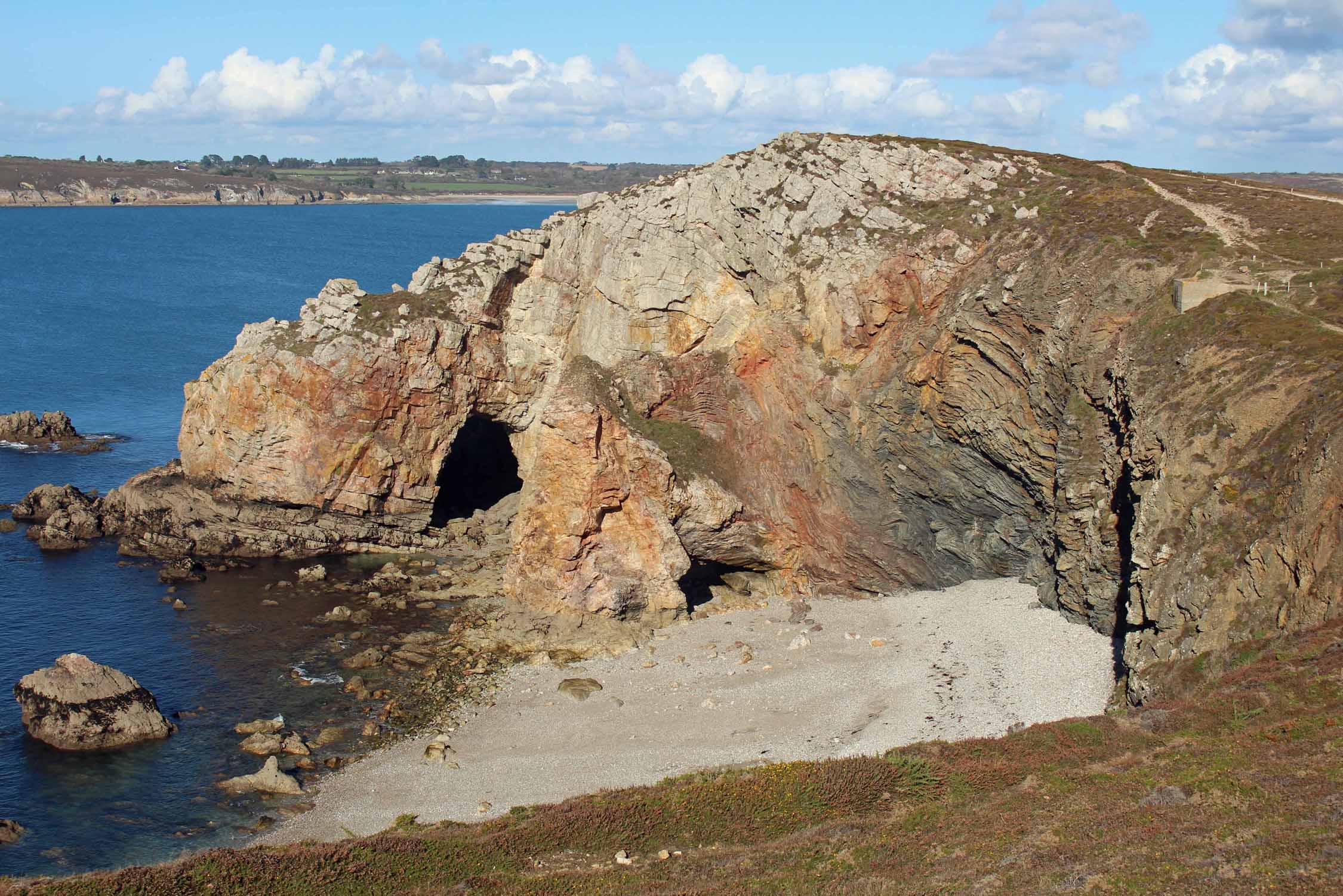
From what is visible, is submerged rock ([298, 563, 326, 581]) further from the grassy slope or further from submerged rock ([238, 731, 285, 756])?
the grassy slope

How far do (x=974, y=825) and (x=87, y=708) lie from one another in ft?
98.2

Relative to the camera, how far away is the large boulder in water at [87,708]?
35.6 meters

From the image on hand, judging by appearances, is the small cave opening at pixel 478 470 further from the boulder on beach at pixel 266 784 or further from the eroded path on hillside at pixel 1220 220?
the eroded path on hillside at pixel 1220 220

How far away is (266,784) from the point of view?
33.3m

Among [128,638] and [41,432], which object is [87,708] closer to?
[128,638]

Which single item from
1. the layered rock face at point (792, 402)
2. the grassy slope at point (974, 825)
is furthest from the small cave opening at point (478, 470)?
the grassy slope at point (974, 825)

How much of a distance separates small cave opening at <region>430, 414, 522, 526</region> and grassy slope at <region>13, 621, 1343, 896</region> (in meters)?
32.1

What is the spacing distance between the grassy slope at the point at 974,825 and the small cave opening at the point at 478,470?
105ft

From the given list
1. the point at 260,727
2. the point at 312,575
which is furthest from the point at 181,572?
the point at 260,727

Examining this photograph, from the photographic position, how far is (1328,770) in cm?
2044

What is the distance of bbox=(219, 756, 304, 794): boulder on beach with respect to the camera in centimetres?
3325

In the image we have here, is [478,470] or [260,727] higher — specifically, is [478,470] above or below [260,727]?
above

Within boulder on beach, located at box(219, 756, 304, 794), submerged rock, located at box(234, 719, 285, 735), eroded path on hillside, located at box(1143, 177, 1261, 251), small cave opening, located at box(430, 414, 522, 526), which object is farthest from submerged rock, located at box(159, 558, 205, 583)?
eroded path on hillside, located at box(1143, 177, 1261, 251)

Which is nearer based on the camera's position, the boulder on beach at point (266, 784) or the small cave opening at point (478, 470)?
the boulder on beach at point (266, 784)
